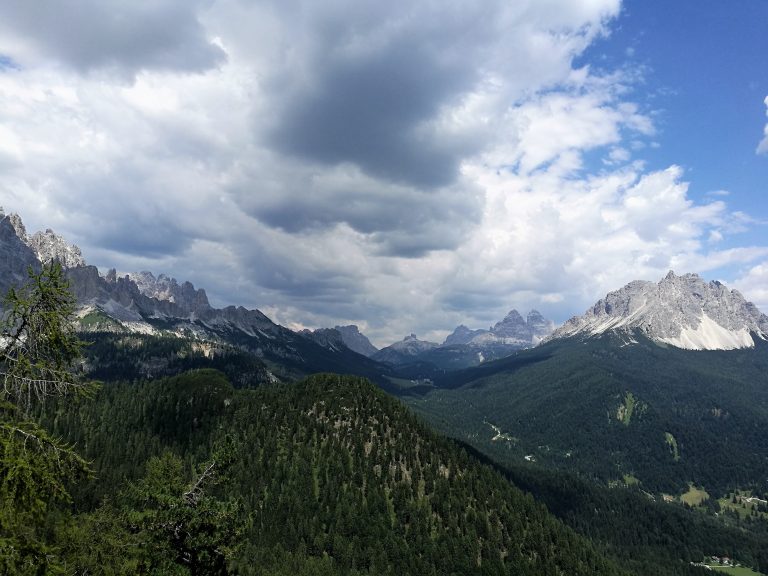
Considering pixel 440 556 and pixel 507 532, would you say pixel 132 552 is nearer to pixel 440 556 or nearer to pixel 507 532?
pixel 440 556

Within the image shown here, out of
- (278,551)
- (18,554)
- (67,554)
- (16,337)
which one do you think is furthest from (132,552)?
(278,551)

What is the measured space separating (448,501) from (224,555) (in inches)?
7052

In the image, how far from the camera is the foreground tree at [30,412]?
54.5 feet

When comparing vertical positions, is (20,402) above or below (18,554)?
above

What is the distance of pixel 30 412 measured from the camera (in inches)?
741

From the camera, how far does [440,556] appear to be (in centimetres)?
17850

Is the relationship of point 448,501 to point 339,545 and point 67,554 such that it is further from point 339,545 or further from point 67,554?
point 67,554

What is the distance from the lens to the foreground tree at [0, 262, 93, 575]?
16.6 meters

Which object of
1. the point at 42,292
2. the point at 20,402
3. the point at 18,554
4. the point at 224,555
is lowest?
the point at 224,555

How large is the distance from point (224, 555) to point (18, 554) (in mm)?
21444

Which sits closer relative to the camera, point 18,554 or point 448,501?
point 18,554

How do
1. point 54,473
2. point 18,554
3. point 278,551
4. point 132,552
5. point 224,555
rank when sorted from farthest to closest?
1. point 278,551
2. point 224,555
3. point 132,552
4. point 54,473
5. point 18,554

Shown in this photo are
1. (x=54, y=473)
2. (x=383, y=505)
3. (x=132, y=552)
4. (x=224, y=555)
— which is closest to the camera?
(x=54, y=473)

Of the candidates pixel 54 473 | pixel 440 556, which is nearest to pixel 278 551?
pixel 440 556
